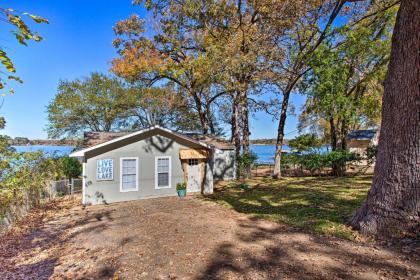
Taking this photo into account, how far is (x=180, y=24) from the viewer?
17562 mm

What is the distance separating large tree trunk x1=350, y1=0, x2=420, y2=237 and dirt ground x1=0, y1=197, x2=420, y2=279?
75 cm

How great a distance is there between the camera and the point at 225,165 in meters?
20.0

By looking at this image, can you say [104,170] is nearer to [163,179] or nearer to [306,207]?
[163,179]

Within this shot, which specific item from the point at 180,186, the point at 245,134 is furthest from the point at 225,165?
the point at 180,186

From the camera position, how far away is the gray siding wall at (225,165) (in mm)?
19734

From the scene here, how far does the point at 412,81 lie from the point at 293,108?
17863 mm

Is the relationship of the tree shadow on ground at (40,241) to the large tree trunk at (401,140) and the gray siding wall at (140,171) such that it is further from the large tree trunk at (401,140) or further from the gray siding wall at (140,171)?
the large tree trunk at (401,140)

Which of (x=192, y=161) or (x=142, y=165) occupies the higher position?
(x=192, y=161)

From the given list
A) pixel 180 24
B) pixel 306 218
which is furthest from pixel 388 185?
pixel 180 24

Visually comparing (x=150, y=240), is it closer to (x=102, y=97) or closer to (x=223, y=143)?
(x=223, y=143)

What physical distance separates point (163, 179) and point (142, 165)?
4.34 feet

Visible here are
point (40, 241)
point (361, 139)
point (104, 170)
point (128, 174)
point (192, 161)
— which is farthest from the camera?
point (361, 139)

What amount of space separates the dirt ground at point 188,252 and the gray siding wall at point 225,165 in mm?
10634

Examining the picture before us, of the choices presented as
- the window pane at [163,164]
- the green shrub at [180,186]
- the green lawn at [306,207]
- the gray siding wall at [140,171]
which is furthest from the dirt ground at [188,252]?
the window pane at [163,164]
